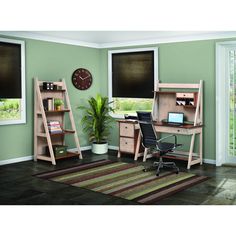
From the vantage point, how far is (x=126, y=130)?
24.5ft

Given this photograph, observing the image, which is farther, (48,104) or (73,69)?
(73,69)

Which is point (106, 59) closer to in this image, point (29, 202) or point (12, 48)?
point (12, 48)

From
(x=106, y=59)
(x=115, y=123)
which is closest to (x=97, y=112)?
(x=115, y=123)

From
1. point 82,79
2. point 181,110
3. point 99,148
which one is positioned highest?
point 82,79

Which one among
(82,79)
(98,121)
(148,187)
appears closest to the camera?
(148,187)

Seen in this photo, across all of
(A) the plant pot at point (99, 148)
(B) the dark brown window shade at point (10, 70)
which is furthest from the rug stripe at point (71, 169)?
(B) the dark brown window shade at point (10, 70)

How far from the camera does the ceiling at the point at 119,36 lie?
6695mm

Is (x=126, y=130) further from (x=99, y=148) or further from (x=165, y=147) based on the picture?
(x=165, y=147)

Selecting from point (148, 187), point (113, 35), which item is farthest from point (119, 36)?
point (148, 187)

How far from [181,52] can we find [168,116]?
4.10 ft

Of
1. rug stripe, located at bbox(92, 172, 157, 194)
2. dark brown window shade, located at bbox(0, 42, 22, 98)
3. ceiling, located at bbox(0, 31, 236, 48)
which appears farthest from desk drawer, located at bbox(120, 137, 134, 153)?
dark brown window shade, located at bbox(0, 42, 22, 98)

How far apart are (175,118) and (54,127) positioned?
230 centimetres

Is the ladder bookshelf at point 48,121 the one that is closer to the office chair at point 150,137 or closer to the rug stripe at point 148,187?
the office chair at point 150,137

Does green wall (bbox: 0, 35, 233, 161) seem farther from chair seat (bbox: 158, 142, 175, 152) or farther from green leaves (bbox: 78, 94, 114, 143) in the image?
chair seat (bbox: 158, 142, 175, 152)
